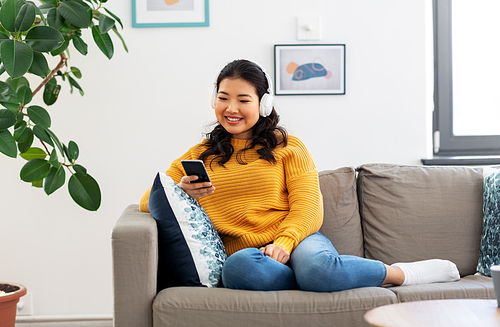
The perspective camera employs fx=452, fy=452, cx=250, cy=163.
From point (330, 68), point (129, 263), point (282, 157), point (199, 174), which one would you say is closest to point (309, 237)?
point (282, 157)

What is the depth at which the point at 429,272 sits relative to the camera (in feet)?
4.84

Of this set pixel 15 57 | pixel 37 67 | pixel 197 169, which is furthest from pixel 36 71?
pixel 197 169

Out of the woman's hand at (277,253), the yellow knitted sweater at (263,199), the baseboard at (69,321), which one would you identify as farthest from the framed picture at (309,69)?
the baseboard at (69,321)

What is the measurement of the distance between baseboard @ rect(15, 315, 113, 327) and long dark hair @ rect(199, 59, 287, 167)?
1.11 metres

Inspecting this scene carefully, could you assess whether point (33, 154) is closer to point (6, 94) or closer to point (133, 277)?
point (6, 94)

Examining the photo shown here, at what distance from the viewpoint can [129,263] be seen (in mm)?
1266

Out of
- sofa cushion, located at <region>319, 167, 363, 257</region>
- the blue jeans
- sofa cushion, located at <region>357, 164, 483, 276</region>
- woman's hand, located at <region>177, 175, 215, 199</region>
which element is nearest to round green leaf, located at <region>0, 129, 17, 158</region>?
woman's hand, located at <region>177, 175, 215, 199</region>

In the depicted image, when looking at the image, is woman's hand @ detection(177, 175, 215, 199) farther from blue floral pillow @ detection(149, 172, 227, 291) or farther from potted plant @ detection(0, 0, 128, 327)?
potted plant @ detection(0, 0, 128, 327)

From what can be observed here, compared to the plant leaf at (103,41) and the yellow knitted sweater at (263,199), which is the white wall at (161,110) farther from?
the yellow knitted sweater at (263,199)

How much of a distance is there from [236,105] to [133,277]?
2.23ft

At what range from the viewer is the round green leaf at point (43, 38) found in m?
1.46

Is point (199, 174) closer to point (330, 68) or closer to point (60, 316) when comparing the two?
point (330, 68)

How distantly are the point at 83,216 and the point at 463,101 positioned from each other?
202cm

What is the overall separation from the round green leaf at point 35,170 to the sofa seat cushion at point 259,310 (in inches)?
25.9
